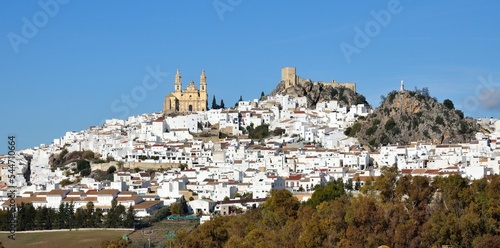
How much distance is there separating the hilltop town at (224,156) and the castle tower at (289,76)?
8cm

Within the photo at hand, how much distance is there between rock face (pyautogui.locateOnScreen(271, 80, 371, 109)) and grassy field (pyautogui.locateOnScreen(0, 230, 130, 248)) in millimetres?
32904

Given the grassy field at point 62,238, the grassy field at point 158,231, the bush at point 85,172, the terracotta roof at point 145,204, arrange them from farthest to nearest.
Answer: the bush at point 85,172 → the terracotta roof at point 145,204 → the grassy field at point 62,238 → the grassy field at point 158,231

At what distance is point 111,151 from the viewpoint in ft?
197

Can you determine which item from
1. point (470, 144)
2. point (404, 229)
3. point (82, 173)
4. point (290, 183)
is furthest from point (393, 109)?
point (404, 229)

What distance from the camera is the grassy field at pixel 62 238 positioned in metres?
39.0

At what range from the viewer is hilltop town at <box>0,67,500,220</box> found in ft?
152

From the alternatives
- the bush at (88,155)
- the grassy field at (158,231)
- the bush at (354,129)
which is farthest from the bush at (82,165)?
the bush at (354,129)

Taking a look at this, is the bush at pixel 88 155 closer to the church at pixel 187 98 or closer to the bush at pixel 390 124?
the church at pixel 187 98

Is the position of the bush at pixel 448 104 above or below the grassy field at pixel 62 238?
above

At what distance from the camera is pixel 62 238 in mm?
40812

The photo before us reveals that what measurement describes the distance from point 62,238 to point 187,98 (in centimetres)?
3208

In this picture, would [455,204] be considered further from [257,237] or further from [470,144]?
[470,144]

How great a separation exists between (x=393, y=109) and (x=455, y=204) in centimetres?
2883

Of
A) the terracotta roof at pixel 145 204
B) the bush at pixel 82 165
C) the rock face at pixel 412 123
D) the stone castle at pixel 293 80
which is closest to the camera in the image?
the terracotta roof at pixel 145 204
